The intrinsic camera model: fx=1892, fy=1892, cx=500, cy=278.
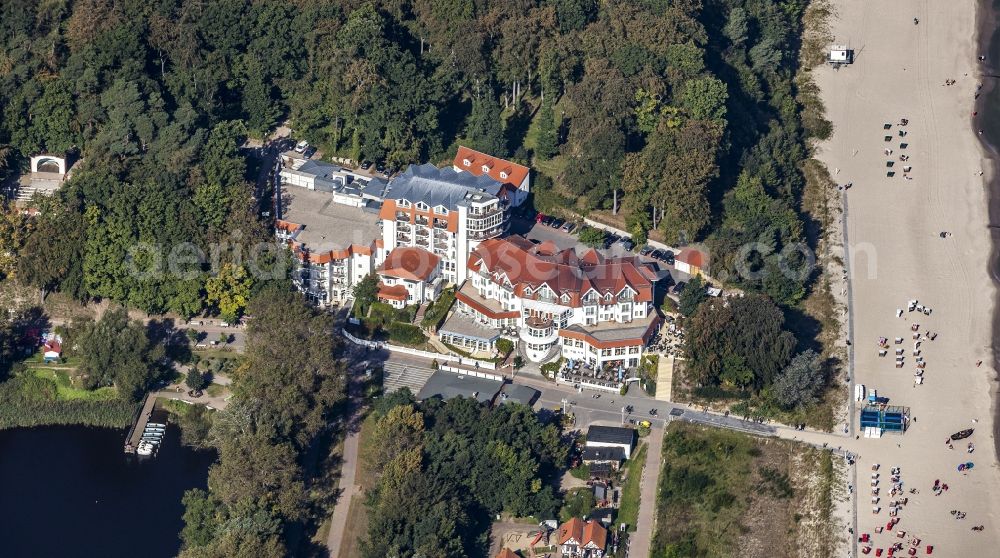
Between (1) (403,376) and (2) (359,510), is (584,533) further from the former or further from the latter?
(1) (403,376)

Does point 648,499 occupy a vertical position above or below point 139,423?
below

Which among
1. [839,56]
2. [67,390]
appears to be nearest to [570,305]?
[67,390]

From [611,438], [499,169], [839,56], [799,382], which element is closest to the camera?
[611,438]

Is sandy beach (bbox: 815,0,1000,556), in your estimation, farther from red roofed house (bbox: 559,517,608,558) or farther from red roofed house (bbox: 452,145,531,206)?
red roofed house (bbox: 452,145,531,206)

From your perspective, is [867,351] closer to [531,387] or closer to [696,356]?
[696,356]

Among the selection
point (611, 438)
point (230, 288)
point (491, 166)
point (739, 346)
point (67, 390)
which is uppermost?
point (491, 166)

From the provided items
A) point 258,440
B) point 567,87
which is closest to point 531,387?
point 258,440

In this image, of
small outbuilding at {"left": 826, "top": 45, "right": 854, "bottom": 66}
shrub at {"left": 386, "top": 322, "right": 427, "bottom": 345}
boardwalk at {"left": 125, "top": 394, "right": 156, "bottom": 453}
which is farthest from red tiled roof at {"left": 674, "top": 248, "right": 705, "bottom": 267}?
boardwalk at {"left": 125, "top": 394, "right": 156, "bottom": 453}
